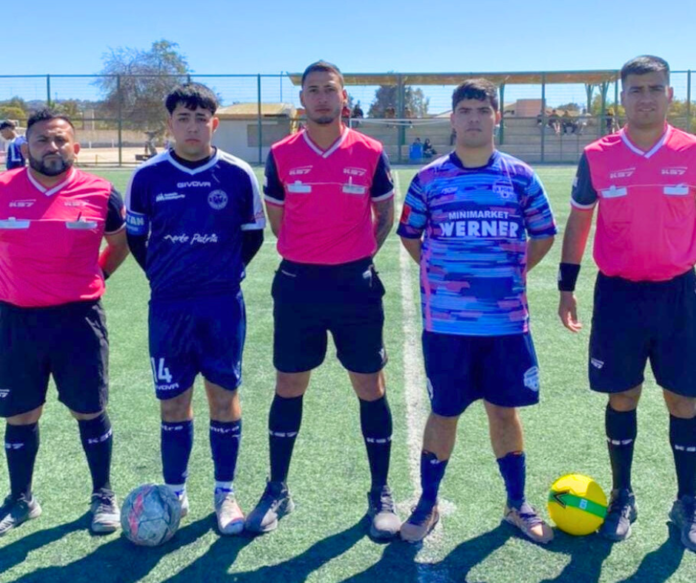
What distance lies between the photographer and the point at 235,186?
386 cm

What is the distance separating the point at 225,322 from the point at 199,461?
1126mm

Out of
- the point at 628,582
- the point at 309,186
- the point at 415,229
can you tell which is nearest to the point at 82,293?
the point at 309,186

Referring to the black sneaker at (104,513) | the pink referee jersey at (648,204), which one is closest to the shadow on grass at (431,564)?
the black sneaker at (104,513)

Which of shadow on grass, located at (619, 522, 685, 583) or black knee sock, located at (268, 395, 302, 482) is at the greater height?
black knee sock, located at (268, 395, 302, 482)

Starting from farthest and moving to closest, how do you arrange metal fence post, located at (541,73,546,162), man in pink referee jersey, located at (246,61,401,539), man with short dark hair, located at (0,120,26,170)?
1. metal fence post, located at (541,73,546,162)
2. man with short dark hair, located at (0,120,26,170)
3. man in pink referee jersey, located at (246,61,401,539)

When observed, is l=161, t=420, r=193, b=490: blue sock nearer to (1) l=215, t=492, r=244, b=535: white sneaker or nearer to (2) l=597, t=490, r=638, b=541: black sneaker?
(1) l=215, t=492, r=244, b=535: white sneaker

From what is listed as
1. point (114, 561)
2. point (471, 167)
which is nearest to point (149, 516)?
point (114, 561)

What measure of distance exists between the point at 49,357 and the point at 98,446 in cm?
52

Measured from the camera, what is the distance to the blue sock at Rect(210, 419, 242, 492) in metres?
3.97

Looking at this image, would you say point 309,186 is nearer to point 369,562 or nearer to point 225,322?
point 225,322

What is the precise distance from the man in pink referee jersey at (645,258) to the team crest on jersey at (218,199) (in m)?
1.68

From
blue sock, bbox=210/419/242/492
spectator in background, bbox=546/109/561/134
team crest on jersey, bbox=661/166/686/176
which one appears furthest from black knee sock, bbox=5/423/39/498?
spectator in background, bbox=546/109/561/134

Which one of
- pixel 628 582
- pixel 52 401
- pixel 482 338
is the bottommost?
pixel 628 582

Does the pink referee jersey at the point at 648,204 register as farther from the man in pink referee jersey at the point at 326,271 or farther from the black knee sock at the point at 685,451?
the man in pink referee jersey at the point at 326,271
